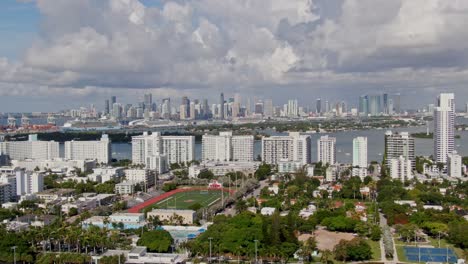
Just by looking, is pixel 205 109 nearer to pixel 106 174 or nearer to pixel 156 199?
pixel 106 174

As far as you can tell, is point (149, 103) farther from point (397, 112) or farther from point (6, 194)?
point (6, 194)

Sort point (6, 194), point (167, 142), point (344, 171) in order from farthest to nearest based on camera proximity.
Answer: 1. point (167, 142)
2. point (344, 171)
3. point (6, 194)

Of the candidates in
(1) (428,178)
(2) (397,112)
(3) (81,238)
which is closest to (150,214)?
(3) (81,238)

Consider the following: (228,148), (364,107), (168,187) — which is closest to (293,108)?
(364,107)

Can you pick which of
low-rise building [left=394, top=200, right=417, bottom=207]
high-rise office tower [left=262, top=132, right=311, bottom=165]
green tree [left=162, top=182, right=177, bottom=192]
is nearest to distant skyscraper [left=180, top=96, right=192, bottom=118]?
high-rise office tower [left=262, top=132, right=311, bottom=165]

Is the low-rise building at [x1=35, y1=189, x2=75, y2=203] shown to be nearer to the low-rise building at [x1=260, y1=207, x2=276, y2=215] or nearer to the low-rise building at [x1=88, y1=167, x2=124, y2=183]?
the low-rise building at [x1=88, y1=167, x2=124, y2=183]

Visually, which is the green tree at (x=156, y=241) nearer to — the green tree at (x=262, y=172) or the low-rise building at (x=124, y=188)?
the low-rise building at (x=124, y=188)
